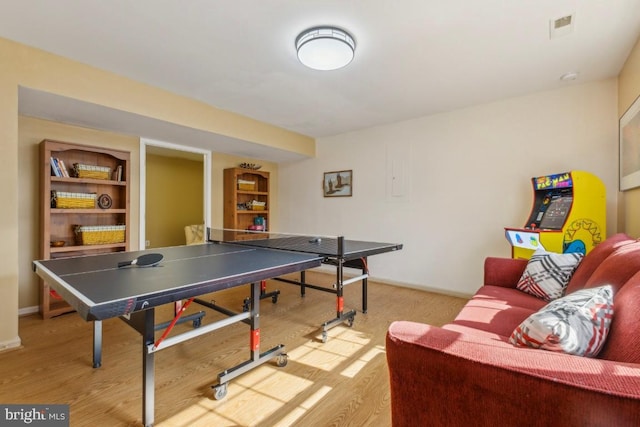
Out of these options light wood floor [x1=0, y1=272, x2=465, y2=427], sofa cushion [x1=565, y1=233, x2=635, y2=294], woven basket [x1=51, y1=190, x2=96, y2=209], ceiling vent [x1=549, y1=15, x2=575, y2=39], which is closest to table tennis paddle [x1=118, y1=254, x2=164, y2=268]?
light wood floor [x1=0, y1=272, x2=465, y2=427]

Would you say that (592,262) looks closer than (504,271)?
Yes

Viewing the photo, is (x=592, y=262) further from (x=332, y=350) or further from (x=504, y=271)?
(x=332, y=350)

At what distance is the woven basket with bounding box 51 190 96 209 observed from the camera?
3.13m

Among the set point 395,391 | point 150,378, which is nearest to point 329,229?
point 150,378

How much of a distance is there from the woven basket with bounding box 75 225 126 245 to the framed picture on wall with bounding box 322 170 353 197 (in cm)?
304

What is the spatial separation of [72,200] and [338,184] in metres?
3.53

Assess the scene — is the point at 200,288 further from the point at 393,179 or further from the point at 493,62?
the point at 393,179

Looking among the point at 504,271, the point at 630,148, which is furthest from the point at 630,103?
the point at 504,271

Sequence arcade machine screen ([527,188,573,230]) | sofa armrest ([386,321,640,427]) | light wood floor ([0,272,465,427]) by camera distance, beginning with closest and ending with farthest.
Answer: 1. sofa armrest ([386,321,640,427])
2. light wood floor ([0,272,465,427])
3. arcade machine screen ([527,188,573,230])

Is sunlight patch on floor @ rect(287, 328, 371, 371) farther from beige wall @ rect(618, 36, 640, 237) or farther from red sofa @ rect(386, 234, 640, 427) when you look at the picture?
beige wall @ rect(618, 36, 640, 237)

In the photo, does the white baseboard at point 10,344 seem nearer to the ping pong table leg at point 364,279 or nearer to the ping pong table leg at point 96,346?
the ping pong table leg at point 96,346

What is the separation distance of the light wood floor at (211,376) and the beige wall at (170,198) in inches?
113

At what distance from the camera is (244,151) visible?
4.82m

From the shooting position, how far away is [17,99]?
94.5 inches
